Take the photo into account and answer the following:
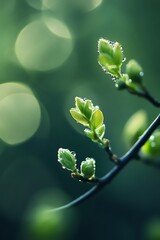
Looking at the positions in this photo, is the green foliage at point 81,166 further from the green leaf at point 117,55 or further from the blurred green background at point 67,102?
the blurred green background at point 67,102

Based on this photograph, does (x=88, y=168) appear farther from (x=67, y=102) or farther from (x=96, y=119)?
(x=67, y=102)

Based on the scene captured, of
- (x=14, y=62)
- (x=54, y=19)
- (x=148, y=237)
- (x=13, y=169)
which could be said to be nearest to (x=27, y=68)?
(x=14, y=62)

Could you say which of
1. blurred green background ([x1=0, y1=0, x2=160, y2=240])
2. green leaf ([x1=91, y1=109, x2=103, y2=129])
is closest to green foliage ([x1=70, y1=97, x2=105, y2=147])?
green leaf ([x1=91, y1=109, x2=103, y2=129])

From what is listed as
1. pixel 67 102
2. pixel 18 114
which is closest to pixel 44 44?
pixel 18 114

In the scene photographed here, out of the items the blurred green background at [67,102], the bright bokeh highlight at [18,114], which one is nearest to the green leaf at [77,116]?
the blurred green background at [67,102]

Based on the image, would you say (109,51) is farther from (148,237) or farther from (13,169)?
(13,169)

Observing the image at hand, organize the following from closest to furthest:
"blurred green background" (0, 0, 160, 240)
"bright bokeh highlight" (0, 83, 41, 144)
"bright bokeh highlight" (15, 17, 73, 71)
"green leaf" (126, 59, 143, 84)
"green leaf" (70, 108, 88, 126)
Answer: "green leaf" (126, 59, 143, 84)
"green leaf" (70, 108, 88, 126)
"blurred green background" (0, 0, 160, 240)
"bright bokeh highlight" (0, 83, 41, 144)
"bright bokeh highlight" (15, 17, 73, 71)

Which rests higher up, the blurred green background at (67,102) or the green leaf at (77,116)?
the green leaf at (77,116)

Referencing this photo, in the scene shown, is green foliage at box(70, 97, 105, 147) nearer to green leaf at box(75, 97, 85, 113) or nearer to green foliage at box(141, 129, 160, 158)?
green leaf at box(75, 97, 85, 113)
